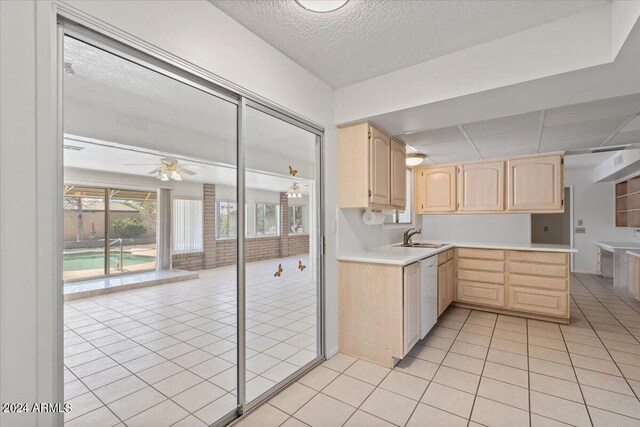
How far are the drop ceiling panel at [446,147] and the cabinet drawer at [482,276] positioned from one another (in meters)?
1.70

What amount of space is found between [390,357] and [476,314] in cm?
200

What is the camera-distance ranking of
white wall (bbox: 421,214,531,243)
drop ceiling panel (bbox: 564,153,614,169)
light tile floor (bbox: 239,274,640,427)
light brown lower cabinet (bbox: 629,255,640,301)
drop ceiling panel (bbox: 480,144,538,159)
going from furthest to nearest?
drop ceiling panel (bbox: 564,153,614,169) < white wall (bbox: 421,214,531,243) < light brown lower cabinet (bbox: 629,255,640,301) < drop ceiling panel (bbox: 480,144,538,159) < light tile floor (bbox: 239,274,640,427)

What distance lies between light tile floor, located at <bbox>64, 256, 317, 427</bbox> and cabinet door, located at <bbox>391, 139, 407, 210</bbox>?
144 cm

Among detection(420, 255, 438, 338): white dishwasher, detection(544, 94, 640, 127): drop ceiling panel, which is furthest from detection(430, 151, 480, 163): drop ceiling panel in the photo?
detection(420, 255, 438, 338): white dishwasher

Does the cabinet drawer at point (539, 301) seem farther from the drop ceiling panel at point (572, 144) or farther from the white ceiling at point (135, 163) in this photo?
the white ceiling at point (135, 163)

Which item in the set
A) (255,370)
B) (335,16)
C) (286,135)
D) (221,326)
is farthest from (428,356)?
(335,16)

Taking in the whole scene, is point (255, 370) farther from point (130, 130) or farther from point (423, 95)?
point (423, 95)

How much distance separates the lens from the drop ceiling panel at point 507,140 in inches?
142

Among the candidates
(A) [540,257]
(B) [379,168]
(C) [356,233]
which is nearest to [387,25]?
(B) [379,168]

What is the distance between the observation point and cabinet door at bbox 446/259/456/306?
151 inches

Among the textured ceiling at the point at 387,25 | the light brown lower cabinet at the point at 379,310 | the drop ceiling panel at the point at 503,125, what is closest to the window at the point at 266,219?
the light brown lower cabinet at the point at 379,310

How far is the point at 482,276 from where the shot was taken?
397 cm

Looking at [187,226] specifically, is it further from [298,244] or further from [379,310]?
[379,310]

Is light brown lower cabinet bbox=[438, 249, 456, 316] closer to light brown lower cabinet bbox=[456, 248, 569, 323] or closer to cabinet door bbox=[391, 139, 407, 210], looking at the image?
light brown lower cabinet bbox=[456, 248, 569, 323]
